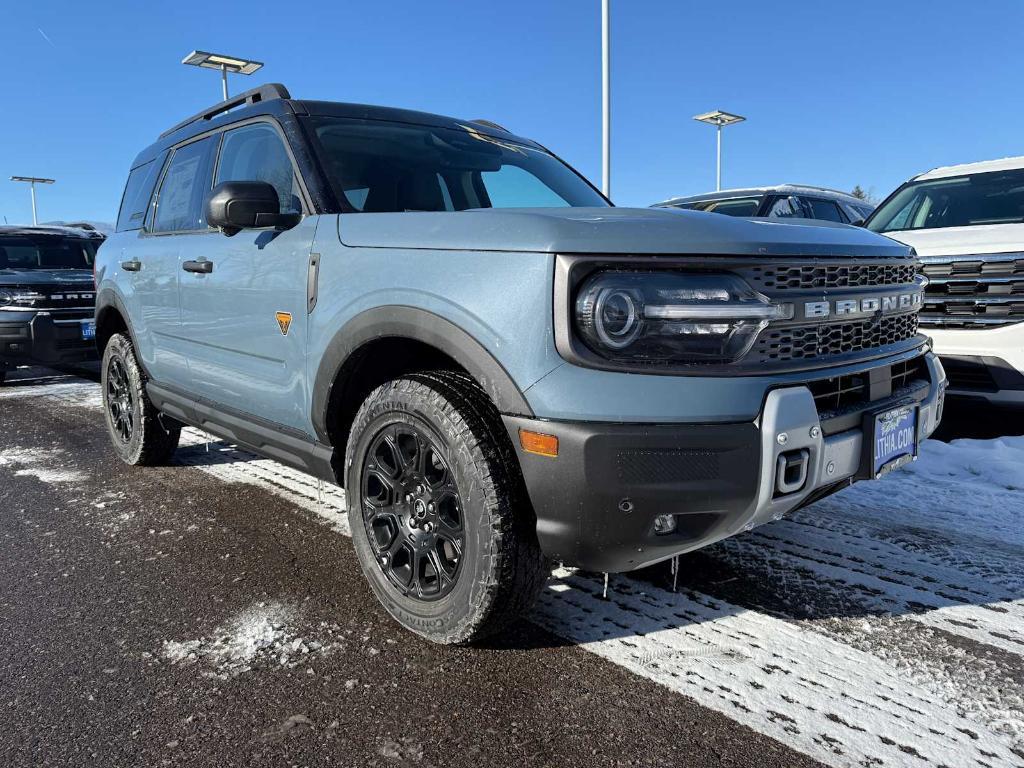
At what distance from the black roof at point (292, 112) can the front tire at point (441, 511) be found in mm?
1424

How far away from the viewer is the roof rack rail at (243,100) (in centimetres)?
335

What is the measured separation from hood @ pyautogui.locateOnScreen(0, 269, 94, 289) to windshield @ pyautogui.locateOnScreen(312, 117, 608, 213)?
661 cm

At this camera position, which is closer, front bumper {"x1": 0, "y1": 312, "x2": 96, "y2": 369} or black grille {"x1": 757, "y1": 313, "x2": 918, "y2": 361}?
black grille {"x1": 757, "y1": 313, "x2": 918, "y2": 361}

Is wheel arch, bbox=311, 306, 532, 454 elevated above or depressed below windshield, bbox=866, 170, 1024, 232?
below

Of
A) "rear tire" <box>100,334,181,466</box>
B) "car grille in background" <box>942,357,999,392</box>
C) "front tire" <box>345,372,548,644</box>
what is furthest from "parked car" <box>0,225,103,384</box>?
"car grille in background" <box>942,357,999,392</box>

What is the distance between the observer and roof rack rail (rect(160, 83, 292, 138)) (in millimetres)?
3354

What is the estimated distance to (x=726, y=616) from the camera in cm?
255

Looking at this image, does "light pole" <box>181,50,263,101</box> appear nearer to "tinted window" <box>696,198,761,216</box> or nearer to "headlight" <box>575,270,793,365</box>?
"tinted window" <box>696,198,761,216</box>

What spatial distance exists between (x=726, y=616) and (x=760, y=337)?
106 cm

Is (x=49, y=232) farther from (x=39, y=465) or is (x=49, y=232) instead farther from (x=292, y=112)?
(x=292, y=112)

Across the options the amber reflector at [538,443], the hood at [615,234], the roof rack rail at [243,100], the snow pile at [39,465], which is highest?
the roof rack rail at [243,100]

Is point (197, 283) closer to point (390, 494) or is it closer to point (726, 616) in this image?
point (390, 494)

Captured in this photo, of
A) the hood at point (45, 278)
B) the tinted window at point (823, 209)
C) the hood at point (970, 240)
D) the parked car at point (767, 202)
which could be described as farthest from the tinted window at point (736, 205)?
the hood at point (45, 278)

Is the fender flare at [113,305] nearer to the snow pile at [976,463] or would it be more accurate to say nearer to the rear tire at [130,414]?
the rear tire at [130,414]
